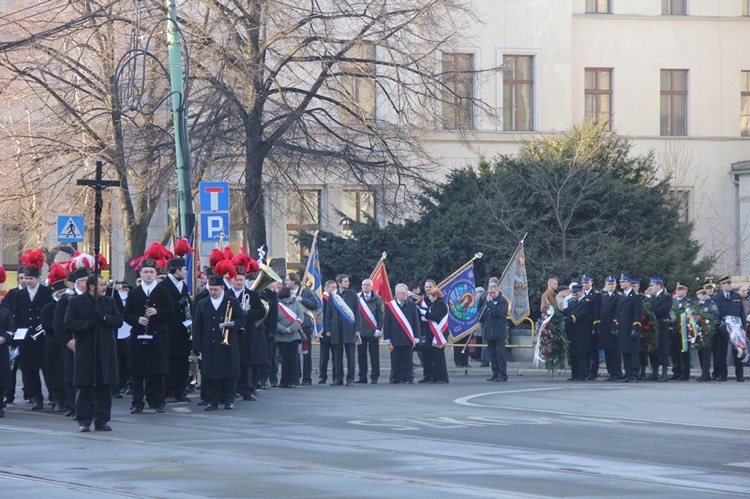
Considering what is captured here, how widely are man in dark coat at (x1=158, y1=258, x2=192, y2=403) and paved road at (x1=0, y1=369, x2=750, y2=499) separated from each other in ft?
1.84

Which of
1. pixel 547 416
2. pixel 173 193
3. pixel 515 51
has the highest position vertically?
pixel 515 51

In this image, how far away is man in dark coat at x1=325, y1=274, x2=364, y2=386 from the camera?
23.6 metres

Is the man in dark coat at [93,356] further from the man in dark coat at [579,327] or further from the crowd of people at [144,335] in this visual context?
the man in dark coat at [579,327]

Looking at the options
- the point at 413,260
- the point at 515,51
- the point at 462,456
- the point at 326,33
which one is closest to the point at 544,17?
the point at 515,51

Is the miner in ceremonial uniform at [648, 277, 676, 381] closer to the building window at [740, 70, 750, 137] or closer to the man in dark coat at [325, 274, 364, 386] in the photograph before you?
the man in dark coat at [325, 274, 364, 386]

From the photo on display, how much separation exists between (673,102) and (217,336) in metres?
37.4

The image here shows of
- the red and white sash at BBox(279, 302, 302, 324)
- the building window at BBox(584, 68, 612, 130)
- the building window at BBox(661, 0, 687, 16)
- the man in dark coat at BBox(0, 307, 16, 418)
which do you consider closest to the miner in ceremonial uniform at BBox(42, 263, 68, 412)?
the man in dark coat at BBox(0, 307, 16, 418)

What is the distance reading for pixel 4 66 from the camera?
30.3 meters

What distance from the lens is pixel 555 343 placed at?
969 inches

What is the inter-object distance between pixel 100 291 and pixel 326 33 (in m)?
15.0

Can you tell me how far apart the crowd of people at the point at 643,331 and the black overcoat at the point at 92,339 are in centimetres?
1174

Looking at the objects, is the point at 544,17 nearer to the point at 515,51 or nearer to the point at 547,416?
the point at 515,51

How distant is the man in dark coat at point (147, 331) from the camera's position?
16.9 metres

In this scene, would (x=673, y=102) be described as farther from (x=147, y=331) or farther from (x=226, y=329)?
(x=147, y=331)
